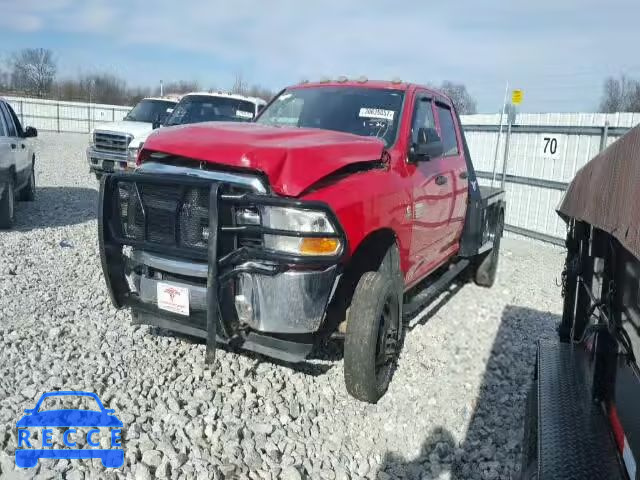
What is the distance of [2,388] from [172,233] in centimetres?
137

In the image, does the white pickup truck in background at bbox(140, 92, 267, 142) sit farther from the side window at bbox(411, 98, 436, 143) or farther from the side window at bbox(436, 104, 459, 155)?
the side window at bbox(411, 98, 436, 143)

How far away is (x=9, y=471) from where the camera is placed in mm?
2605

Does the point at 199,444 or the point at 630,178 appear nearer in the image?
the point at 630,178

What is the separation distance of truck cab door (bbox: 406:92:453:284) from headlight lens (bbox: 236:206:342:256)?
4.16 ft

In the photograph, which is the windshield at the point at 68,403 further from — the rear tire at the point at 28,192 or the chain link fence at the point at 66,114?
the chain link fence at the point at 66,114

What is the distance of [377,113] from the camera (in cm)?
446

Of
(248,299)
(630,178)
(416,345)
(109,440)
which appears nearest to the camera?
(630,178)

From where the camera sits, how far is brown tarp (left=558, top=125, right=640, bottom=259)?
6.00 feet

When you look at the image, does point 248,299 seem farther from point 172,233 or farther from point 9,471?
point 9,471

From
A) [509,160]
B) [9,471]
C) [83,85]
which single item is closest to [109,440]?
[9,471]

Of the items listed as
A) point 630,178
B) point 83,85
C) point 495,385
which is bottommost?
point 495,385

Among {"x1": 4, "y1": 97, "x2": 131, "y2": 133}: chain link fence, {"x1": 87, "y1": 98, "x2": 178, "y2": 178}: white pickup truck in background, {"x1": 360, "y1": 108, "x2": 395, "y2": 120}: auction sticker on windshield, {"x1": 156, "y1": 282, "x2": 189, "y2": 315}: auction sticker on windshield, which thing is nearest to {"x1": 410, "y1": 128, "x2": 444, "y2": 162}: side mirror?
{"x1": 360, "y1": 108, "x2": 395, "y2": 120}: auction sticker on windshield

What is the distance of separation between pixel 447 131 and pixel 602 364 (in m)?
3.46

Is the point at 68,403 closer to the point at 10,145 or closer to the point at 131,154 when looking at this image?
the point at 10,145
